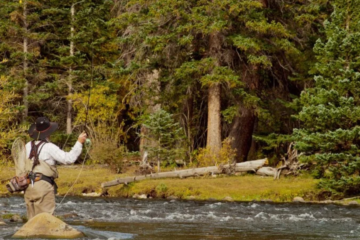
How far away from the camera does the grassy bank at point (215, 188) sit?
22328 millimetres

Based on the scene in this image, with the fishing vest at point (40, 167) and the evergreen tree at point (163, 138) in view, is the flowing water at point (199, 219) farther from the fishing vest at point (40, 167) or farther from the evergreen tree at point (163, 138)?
the evergreen tree at point (163, 138)

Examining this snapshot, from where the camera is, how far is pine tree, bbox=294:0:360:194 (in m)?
21.1

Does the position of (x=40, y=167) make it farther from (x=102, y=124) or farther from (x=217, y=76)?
(x=102, y=124)

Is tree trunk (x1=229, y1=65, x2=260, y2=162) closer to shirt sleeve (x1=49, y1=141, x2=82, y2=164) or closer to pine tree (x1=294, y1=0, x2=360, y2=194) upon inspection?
pine tree (x1=294, y1=0, x2=360, y2=194)

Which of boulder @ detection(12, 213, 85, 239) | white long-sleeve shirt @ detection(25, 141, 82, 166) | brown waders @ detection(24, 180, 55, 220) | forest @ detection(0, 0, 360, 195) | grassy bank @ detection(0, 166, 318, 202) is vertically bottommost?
grassy bank @ detection(0, 166, 318, 202)

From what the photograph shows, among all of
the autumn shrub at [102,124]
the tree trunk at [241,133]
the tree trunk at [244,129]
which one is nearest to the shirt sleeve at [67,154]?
the autumn shrub at [102,124]

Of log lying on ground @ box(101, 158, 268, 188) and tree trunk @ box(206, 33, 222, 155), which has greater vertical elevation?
tree trunk @ box(206, 33, 222, 155)

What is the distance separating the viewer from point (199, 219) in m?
16.6

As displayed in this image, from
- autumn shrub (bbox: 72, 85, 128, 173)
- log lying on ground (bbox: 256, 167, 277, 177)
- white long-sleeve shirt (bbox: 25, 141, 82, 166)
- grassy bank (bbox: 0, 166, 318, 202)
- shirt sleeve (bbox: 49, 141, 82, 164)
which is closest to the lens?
shirt sleeve (bbox: 49, 141, 82, 164)

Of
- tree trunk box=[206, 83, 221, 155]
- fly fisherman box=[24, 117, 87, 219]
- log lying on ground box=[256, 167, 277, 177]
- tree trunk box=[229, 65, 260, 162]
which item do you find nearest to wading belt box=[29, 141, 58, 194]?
fly fisherman box=[24, 117, 87, 219]

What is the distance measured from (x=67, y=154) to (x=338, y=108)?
40.2 feet

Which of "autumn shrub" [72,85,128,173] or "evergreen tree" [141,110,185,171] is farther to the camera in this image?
"autumn shrub" [72,85,128,173]

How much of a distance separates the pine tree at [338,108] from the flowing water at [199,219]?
1523mm

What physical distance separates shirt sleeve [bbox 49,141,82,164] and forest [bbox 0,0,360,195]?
9.35 m
